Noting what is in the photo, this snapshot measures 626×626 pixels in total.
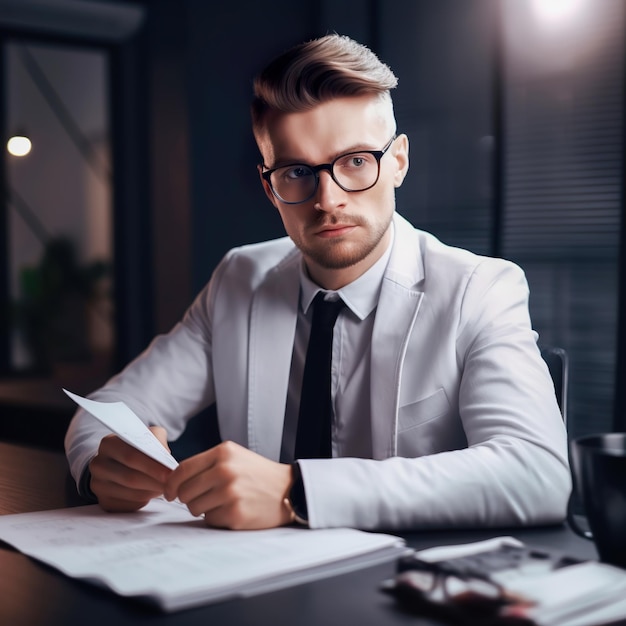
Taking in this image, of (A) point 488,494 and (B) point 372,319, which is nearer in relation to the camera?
(A) point 488,494

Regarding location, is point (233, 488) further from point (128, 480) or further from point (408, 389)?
point (408, 389)

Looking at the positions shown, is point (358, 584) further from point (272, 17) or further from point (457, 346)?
point (272, 17)

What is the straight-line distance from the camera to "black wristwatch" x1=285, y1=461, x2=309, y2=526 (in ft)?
3.81

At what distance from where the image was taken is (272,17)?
4578 mm

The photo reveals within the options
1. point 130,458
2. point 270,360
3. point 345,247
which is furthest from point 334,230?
point 130,458

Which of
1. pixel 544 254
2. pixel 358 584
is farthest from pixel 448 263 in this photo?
pixel 544 254

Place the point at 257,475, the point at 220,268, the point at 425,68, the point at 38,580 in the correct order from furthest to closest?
the point at 425,68 → the point at 220,268 → the point at 257,475 → the point at 38,580

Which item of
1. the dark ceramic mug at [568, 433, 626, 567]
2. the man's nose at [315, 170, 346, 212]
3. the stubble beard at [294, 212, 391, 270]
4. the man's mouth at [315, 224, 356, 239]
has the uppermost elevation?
the man's nose at [315, 170, 346, 212]

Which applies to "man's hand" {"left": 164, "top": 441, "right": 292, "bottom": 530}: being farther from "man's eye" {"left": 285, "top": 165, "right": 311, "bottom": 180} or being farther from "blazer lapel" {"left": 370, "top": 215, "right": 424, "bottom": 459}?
"man's eye" {"left": 285, "top": 165, "right": 311, "bottom": 180}

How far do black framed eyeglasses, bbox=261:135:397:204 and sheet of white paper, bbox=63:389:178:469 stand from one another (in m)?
0.61

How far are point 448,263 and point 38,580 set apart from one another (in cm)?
113

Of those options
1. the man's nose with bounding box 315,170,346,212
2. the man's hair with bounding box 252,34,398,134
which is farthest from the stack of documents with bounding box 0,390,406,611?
the man's hair with bounding box 252,34,398,134

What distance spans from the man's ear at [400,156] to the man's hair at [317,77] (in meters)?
0.12

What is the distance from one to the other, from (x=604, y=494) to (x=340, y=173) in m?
0.95
